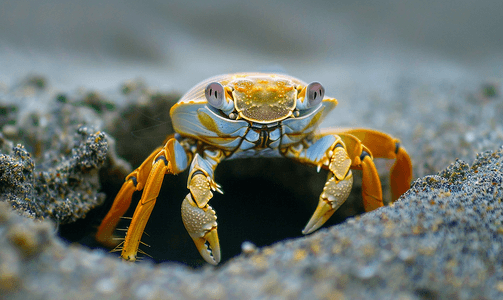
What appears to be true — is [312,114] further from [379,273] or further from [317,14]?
[317,14]

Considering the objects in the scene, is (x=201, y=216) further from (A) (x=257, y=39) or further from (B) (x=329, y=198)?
(A) (x=257, y=39)

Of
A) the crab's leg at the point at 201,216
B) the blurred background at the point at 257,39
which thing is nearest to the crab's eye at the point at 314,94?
the crab's leg at the point at 201,216

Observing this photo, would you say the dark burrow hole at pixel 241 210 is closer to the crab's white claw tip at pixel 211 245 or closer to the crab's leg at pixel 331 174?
the crab's white claw tip at pixel 211 245

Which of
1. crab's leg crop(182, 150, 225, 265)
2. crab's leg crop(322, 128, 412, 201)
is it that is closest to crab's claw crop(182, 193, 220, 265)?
crab's leg crop(182, 150, 225, 265)

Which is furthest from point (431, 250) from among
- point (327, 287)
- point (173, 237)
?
point (173, 237)

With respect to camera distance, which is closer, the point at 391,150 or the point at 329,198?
the point at 329,198

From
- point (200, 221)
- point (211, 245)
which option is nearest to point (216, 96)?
point (200, 221)
